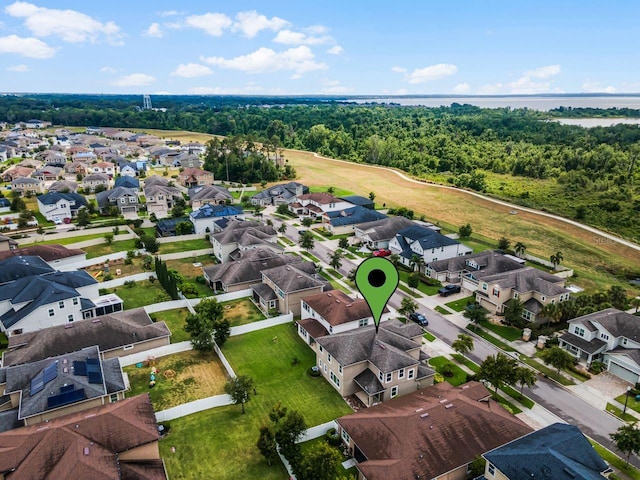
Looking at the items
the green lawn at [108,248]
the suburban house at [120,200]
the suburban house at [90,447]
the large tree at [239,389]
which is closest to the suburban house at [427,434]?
the large tree at [239,389]

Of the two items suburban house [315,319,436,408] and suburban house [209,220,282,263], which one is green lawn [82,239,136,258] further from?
suburban house [315,319,436,408]

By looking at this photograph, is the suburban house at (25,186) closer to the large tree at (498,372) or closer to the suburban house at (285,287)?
the suburban house at (285,287)

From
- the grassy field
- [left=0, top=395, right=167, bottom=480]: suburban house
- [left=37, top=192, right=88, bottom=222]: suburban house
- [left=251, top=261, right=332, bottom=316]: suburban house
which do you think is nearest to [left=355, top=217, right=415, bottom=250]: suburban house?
[left=251, top=261, right=332, bottom=316]: suburban house

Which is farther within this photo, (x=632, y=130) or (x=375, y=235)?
(x=632, y=130)

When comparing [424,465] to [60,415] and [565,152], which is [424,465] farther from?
[565,152]

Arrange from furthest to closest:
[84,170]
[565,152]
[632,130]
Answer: [632,130]
[565,152]
[84,170]

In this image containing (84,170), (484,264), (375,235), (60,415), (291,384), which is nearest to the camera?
(60,415)

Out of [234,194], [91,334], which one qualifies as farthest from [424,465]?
[234,194]

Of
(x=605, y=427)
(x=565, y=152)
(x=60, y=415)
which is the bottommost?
(x=605, y=427)
